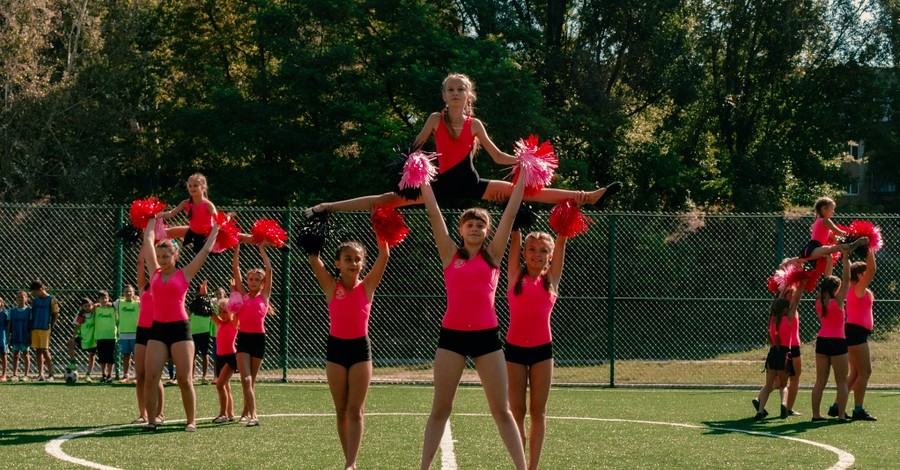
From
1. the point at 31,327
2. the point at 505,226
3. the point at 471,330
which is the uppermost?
the point at 505,226

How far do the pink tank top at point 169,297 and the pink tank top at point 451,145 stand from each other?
3.69 meters

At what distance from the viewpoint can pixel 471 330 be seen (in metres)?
6.42

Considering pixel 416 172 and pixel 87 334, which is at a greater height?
pixel 416 172

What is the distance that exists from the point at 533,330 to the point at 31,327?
1299 centimetres

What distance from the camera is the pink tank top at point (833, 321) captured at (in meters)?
11.6

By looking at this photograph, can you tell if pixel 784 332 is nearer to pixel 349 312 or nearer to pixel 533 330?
pixel 533 330

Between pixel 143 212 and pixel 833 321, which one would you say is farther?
pixel 833 321

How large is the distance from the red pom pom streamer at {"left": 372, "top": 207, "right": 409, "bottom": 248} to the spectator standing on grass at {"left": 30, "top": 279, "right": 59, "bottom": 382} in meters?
12.2

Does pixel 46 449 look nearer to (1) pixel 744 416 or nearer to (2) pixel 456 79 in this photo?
(2) pixel 456 79

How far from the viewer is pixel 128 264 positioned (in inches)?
729

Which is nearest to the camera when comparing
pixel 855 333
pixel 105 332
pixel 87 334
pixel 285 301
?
pixel 855 333

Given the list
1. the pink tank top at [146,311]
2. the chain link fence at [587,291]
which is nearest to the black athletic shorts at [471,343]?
the pink tank top at [146,311]

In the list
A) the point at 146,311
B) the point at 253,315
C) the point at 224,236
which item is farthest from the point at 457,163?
the point at 146,311

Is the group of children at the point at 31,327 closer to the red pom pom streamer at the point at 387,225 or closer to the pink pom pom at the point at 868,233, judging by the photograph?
the red pom pom streamer at the point at 387,225
